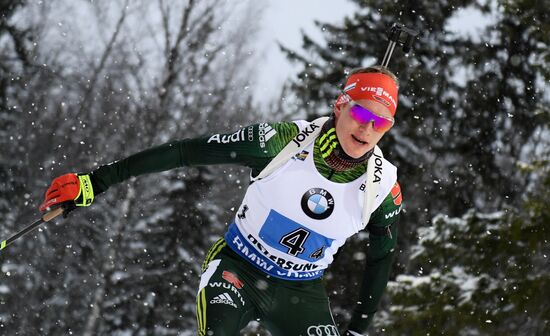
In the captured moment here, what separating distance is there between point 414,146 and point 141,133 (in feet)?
26.4

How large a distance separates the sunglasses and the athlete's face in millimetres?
17

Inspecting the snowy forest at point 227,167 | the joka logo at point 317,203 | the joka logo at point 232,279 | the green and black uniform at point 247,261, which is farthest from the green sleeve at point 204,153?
the snowy forest at point 227,167

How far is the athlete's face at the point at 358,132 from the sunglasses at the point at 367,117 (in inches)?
0.7

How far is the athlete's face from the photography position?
14.0 feet

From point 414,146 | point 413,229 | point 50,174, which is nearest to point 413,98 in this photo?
point 414,146

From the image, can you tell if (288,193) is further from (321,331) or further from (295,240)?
(321,331)

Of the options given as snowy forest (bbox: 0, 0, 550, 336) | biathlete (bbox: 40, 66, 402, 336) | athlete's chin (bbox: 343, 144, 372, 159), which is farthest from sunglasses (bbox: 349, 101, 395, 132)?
snowy forest (bbox: 0, 0, 550, 336)

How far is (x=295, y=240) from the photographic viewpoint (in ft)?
14.4

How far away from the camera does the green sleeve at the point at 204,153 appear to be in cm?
428

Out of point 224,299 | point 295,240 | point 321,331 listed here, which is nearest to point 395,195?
point 295,240

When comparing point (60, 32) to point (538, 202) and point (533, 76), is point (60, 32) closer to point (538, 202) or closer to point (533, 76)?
point (533, 76)

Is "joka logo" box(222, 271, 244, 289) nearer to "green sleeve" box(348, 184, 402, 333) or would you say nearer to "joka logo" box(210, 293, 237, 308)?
"joka logo" box(210, 293, 237, 308)

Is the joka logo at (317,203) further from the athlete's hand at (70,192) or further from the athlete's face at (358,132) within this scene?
the athlete's hand at (70,192)

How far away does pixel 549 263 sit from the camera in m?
9.18
